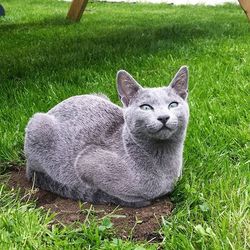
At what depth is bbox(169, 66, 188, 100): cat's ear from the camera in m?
2.05

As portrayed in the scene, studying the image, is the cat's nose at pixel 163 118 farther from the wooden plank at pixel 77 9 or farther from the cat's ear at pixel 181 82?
the wooden plank at pixel 77 9

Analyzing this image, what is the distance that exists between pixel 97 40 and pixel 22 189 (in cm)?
381

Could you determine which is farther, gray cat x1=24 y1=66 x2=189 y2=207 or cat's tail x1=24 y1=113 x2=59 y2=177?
cat's tail x1=24 y1=113 x2=59 y2=177

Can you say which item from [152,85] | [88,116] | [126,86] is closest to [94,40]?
[152,85]

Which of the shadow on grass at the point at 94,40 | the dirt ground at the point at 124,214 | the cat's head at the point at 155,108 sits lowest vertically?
the shadow on grass at the point at 94,40

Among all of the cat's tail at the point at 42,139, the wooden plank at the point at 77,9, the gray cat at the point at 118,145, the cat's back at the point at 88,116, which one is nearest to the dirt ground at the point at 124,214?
the gray cat at the point at 118,145

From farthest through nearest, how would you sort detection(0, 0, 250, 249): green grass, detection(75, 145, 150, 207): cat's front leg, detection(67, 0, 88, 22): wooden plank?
detection(67, 0, 88, 22): wooden plank, detection(75, 145, 150, 207): cat's front leg, detection(0, 0, 250, 249): green grass

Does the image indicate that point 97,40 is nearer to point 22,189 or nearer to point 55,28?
point 55,28

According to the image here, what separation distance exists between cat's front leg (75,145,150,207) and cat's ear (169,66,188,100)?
0.32 metres

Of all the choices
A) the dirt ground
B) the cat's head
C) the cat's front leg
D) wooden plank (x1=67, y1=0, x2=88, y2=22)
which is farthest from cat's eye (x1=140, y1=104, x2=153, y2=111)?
wooden plank (x1=67, y1=0, x2=88, y2=22)

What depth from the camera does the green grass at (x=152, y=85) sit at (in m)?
1.89

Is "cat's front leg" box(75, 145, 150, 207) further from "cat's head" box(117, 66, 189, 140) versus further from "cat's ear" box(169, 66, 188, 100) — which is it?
"cat's ear" box(169, 66, 188, 100)

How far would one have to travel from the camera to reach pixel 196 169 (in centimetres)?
235

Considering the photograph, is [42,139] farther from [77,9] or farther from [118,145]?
[77,9]
